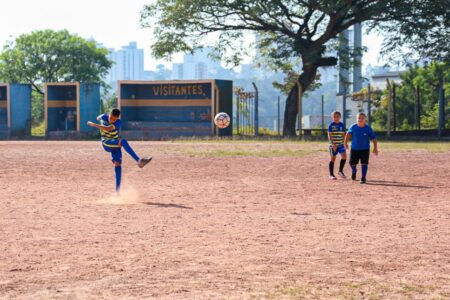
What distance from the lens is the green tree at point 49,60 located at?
7412 cm

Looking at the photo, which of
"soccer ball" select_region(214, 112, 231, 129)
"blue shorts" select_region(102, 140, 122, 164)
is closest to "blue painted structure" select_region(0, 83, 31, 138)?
"soccer ball" select_region(214, 112, 231, 129)

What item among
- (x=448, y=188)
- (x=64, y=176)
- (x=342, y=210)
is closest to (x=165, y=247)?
(x=342, y=210)

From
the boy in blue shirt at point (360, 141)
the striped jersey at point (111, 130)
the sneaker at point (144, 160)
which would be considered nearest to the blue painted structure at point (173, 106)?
the boy in blue shirt at point (360, 141)

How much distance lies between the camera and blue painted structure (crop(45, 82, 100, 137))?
4991cm

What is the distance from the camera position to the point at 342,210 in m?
13.2

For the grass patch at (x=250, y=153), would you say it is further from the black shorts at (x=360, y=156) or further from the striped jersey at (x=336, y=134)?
the black shorts at (x=360, y=156)

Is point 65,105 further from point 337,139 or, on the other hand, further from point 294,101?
point 337,139

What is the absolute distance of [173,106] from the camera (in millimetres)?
48031

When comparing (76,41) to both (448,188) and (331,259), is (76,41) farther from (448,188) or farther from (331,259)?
(331,259)

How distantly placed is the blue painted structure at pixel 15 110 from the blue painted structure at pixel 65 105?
1.88m

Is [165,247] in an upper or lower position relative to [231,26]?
lower

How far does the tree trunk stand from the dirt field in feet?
82.3

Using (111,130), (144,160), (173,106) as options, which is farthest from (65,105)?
(144,160)

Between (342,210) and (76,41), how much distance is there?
65481 millimetres
